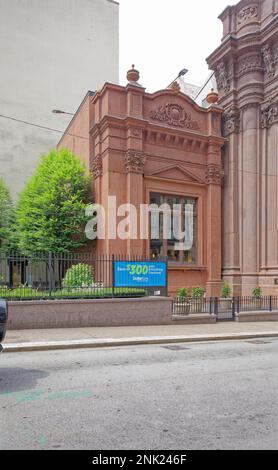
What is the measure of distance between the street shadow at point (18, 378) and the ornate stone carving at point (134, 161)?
1567 centimetres

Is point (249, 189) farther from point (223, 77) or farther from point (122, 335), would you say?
point (122, 335)

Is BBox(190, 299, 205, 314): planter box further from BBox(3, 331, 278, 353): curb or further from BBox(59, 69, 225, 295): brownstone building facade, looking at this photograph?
BBox(59, 69, 225, 295): brownstone building facade

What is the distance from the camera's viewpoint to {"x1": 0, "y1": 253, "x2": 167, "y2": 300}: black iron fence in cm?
1463

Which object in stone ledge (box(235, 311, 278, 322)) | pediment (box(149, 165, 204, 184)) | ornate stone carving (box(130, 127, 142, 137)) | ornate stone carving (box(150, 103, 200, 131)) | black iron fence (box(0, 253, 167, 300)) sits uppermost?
ornate stone carving (box(150, 103, 200, 131))

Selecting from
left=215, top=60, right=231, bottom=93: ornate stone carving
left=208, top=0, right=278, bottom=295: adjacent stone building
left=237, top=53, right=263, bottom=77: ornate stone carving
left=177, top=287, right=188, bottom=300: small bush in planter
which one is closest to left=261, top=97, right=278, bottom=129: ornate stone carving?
left=208, top=0, right=278, bottom=295: adjacent stone building

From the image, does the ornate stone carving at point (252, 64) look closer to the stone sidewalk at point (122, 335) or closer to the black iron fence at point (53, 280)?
the black iron fence at point (53, 280)

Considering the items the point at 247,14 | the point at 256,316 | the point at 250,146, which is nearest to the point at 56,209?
the point at 256,316

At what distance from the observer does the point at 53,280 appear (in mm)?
14930

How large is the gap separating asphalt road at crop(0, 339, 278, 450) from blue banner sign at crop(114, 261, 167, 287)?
6.34 m

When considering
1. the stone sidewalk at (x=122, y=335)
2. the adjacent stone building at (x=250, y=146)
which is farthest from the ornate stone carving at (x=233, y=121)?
the stone sidewalk at (x=122, y=335)

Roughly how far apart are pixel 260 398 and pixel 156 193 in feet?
60.6

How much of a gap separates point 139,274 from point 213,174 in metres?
11.4

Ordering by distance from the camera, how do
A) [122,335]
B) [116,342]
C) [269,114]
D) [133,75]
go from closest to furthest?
1. [116,342]
2. [122,335]
3. [133,75]
4. [269,114]
